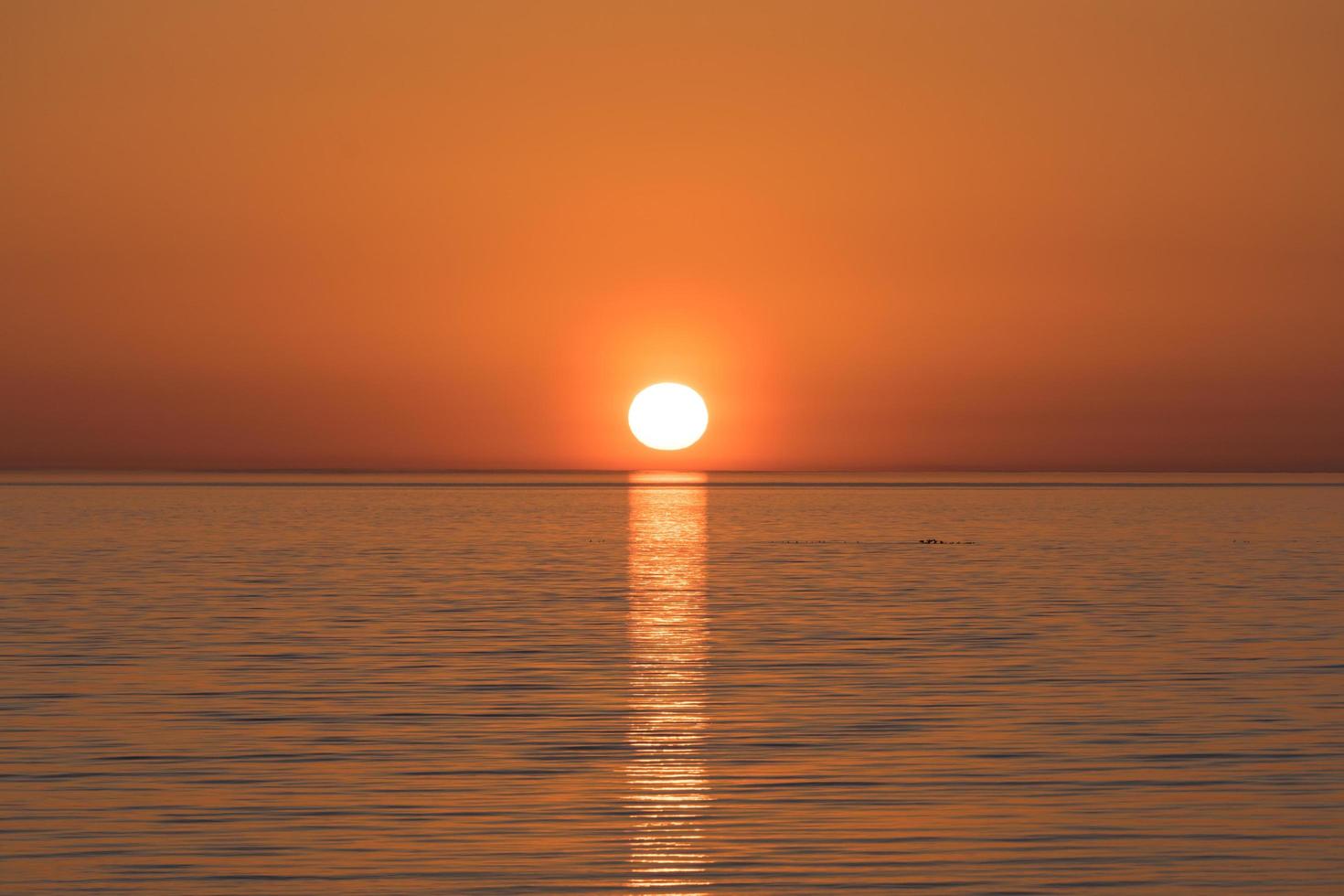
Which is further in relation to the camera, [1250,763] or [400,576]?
[400,576]

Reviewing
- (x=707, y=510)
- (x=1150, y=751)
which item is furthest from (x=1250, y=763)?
(x=707, y=510)

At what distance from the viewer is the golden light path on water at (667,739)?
50.5ft

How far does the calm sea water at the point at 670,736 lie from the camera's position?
1540 centimetres

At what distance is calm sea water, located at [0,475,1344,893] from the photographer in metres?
15.4

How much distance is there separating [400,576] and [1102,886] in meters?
42.9

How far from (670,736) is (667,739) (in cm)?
22

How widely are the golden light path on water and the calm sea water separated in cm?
7

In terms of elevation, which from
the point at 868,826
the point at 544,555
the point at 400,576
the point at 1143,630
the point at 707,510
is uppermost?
the point at 707,510

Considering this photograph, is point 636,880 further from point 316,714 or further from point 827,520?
point 827,520

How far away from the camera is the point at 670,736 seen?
2216 centimetres

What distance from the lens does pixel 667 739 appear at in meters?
21.9

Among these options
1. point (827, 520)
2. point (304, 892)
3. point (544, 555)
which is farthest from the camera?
point (827, 520)

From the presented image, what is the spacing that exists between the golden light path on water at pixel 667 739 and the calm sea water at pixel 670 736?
7 cm

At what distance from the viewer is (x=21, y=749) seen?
825 inches
